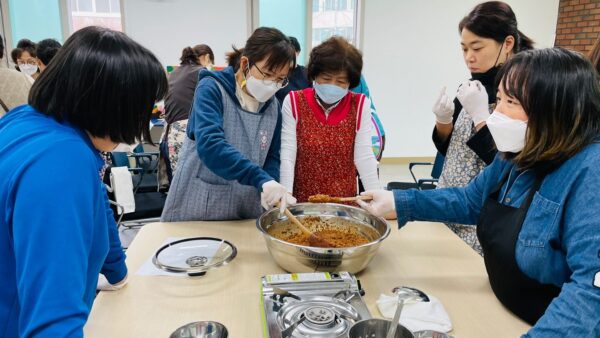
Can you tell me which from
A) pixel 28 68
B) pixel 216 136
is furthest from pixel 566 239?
pixel 28 68

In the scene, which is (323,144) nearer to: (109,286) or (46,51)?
(109,286)

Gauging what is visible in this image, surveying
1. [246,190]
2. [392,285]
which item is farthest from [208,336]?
[246,190]

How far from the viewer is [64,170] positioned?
637mm

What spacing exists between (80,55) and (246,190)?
929mm

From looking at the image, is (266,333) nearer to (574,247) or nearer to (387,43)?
(574,247)

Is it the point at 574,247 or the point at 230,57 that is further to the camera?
the point at 230,57

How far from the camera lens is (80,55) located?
71 centimetres

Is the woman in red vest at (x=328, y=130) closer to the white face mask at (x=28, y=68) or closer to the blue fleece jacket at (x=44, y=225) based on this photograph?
the blue fleece jacket at (x=44, y=225)

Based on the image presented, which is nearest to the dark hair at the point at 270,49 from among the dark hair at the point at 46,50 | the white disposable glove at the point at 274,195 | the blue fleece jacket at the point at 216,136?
the blue fleece jacket at the point at 216,136

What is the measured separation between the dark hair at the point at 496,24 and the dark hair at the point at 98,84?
49.6 inches

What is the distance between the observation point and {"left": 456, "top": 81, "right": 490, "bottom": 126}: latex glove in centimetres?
147

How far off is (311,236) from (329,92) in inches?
24.6

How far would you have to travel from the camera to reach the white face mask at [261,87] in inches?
59.0

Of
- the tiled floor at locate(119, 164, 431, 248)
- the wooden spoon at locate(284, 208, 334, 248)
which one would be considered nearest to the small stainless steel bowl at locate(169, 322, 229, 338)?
the wooden spoon at locate(284, 208, 334, 248)
